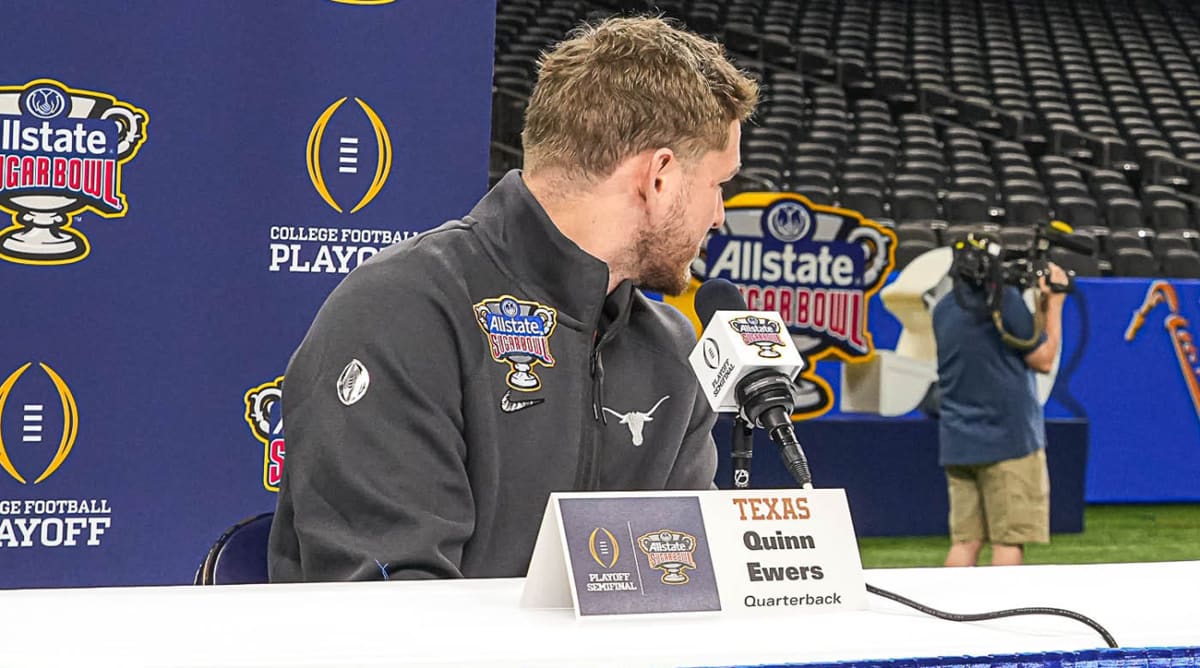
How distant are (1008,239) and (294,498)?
21.0 ft

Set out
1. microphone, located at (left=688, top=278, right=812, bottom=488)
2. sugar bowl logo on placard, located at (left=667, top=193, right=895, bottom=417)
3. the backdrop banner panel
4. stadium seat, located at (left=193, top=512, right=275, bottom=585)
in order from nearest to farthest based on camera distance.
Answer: microphone, located at (left=688, top=278, right=812, bottom=488)
stadium seat, located at (left=193, top=512, right=275, bottom=585)
sugar bowl logo on placard, located at (left=667, top=193, right=895, bottom=417)
the backdrop banner panel

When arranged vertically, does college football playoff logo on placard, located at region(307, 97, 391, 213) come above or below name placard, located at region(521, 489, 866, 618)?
below

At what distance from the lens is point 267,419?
2760mm

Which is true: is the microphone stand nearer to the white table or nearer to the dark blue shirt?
the white table

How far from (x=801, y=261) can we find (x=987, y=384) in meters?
1.78

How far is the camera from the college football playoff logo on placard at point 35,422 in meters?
2.66

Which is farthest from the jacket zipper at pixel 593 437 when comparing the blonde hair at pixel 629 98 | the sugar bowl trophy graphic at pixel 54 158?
the sugar bowl trophy graphic at pixel 54 158

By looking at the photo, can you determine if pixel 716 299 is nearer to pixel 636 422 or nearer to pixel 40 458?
pixel 636 422

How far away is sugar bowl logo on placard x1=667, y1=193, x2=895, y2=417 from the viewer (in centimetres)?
570

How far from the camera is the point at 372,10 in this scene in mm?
2748

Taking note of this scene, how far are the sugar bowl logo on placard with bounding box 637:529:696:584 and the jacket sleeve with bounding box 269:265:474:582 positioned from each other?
37 cm

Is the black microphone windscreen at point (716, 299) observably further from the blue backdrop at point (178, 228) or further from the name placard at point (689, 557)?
the blue backdrop at point (178, 228)

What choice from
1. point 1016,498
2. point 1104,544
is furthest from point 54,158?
point 1104,544

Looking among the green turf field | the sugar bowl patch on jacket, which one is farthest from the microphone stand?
the green turf field
